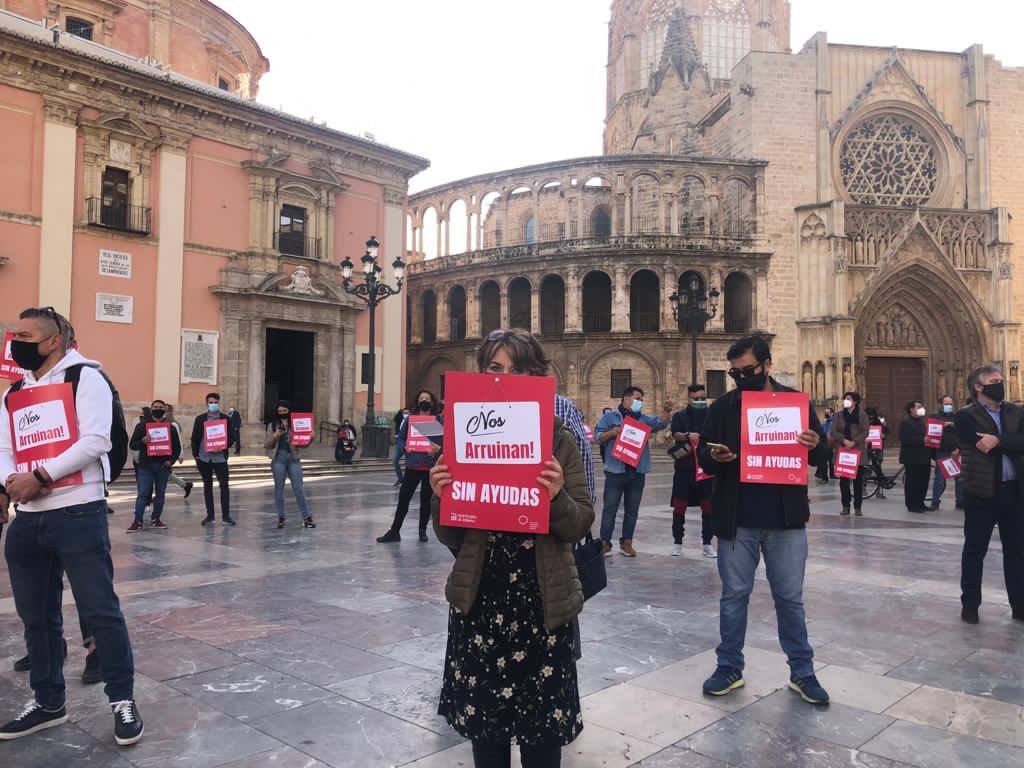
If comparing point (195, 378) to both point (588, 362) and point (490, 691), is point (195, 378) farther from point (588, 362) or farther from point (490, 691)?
point (490, 691)

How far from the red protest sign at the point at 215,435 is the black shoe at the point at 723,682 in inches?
348

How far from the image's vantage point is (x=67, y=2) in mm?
25938

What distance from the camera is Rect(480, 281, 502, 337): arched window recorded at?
1554 inches

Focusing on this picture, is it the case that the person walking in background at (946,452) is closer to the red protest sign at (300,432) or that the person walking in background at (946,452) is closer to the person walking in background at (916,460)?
the person walking in background at (916,460)

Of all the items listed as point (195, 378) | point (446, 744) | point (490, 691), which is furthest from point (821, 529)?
point (195, 378)

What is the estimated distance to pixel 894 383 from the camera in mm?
37562

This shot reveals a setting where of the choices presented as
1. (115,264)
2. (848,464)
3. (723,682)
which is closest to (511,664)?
(723,682)

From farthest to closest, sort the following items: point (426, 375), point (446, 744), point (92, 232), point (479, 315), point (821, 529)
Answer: point (426, 375)
point (479, 315)
point (92, 232)
point (821, 529)
point (446, 744)

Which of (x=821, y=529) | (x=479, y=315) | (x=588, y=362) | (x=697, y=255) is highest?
(x=697, y=255)

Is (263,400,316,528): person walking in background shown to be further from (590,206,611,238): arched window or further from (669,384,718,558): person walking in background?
(590,206,611,238): arched window

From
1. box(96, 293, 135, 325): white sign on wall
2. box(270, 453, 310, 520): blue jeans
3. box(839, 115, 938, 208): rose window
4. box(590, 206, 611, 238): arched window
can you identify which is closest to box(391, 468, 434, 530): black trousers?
box(270, 453, 310, 520): blue jeans

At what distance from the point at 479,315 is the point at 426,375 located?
5.10m

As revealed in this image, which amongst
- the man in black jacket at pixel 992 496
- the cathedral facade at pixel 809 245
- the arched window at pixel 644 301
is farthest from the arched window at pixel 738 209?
the man in black jacket at pixel 992 496

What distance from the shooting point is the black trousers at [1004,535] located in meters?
6.16
